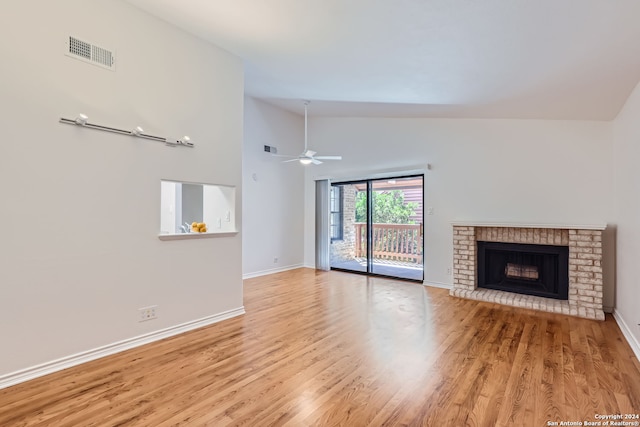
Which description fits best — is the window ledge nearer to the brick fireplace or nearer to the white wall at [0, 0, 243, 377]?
the white wall at [0, 0, 243, 377]

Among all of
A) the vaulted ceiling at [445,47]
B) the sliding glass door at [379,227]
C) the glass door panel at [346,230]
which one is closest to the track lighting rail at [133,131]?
the vaulted ceiling at [445,47]

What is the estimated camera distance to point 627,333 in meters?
3.18

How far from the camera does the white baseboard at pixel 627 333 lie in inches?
110

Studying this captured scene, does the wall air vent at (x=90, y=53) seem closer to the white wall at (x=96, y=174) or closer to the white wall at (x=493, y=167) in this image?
the white wall at (x=96, y=174)

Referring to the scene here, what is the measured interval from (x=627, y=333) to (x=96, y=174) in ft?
17.2

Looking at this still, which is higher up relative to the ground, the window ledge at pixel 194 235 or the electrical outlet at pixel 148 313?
the window ledge at pixel 194 235

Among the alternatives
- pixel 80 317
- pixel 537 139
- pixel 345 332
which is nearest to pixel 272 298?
pixel 345 332

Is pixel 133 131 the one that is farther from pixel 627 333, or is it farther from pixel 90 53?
pixel 627 333

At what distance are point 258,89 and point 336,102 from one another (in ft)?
4.21

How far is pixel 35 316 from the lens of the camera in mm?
2441

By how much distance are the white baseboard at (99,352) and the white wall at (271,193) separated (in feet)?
8.57

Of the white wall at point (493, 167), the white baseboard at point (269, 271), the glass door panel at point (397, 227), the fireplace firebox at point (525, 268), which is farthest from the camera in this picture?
the white baseboard at point (269, 271)

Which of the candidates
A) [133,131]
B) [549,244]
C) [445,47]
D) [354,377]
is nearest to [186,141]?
[133,131]

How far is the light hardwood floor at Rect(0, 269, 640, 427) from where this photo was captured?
1.96 meters
